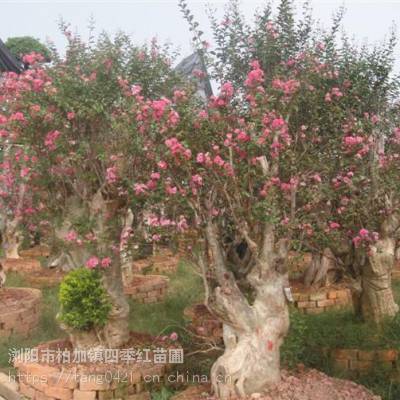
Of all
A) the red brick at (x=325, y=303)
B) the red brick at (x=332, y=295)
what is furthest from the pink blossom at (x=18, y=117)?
the red brick at (x=332, y=295)

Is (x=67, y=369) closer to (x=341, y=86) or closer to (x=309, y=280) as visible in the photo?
(x=341, y=86)

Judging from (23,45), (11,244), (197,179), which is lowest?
(197,179)

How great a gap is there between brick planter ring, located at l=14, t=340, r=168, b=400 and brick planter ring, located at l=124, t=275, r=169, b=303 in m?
4.93

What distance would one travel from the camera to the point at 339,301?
10273 mm

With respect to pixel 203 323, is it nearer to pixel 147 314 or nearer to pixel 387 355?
pixel 147 314

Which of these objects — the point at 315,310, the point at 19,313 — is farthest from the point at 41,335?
the point at 315,310

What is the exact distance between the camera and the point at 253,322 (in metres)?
5.76

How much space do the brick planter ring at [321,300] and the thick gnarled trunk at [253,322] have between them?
433 cm

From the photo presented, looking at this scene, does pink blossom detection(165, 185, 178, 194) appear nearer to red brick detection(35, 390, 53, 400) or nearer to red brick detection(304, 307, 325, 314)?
red brick detection(35, 390, 53, 400)

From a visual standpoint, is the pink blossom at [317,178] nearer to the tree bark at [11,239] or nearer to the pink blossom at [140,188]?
the pink blossom at [140,188]

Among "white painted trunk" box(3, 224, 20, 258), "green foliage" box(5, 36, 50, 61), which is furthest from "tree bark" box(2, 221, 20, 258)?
"green foliage" box(5, 36, 50, 61)

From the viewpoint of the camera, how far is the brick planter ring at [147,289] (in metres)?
11.8

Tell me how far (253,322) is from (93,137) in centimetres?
322

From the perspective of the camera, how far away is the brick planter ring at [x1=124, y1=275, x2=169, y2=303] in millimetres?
11820
